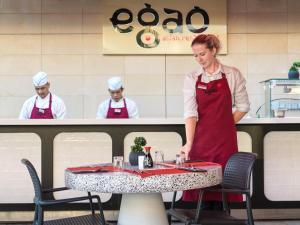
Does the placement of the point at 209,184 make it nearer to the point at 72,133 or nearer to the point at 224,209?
the point at 224,209

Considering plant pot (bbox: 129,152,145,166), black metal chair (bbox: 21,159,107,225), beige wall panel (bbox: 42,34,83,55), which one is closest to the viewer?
black metal chair (bbox: 21,159,107,225)

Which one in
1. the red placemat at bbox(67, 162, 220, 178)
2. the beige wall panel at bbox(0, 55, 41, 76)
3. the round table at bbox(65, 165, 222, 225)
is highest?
the beige wall panel at bbox(0, 55, 41, 76)

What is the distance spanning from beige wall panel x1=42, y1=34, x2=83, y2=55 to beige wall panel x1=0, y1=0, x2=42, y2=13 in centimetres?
40

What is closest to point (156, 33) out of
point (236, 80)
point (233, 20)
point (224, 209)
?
point (233, 20)

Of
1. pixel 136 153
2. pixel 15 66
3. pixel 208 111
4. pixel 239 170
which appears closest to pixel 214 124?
pixel 208 111

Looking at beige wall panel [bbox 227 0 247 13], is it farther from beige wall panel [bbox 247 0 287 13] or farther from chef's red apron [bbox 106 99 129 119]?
chef's red apron [bbox 106 99 129 119]

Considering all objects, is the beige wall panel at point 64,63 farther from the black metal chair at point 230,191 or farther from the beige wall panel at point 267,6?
the black metal chair at point 230,191

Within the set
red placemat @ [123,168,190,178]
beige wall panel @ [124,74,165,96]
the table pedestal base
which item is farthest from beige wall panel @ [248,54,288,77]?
red placemat @ [123,168,190,178]

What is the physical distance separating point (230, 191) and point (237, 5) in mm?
4748

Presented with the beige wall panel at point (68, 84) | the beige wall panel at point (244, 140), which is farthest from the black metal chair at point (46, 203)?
the beige wall panel at point (68, 84)

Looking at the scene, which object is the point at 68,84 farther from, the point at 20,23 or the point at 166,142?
the point at 166,142

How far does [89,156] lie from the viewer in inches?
195

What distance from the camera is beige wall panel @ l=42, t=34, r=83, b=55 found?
7332mm

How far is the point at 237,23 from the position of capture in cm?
734
